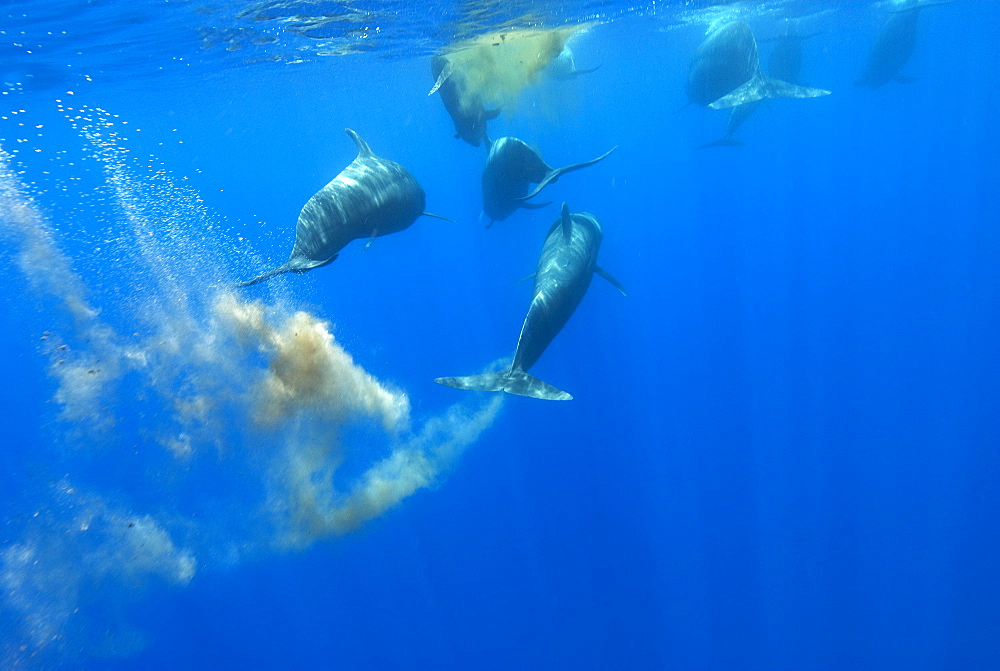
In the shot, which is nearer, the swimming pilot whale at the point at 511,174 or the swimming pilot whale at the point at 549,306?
the swimming pilot whale at the point at 549,306

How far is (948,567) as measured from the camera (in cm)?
1502

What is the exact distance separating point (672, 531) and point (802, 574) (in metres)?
3.43

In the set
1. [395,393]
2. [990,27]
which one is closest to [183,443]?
[395,393]

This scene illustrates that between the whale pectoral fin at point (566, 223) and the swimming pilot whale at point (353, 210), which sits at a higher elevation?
the swimming pilot whale at point (353, 210)

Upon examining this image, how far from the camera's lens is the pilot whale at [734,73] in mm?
14352

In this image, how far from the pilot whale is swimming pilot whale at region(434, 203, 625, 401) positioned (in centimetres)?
729

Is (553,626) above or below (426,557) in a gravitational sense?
below

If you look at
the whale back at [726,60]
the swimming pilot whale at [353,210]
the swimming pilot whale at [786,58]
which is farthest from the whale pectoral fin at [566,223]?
the swimming pilot whale at [786,58]

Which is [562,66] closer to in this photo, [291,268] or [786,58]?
[786,58]

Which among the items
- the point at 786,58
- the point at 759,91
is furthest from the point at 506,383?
the point at 786,58

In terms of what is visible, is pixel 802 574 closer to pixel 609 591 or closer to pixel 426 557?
pixel 609 591

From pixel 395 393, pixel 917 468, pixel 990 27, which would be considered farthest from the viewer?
pixel 990 27

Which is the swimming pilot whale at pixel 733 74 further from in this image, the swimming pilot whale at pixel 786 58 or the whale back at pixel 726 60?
the swimming pilot whale at pixel 786 58

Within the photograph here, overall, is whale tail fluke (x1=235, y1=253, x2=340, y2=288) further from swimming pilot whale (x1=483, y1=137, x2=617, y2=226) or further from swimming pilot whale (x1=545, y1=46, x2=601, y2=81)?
swimming pilot whale (x1=545, y1=46, x2=601, y2=81)
